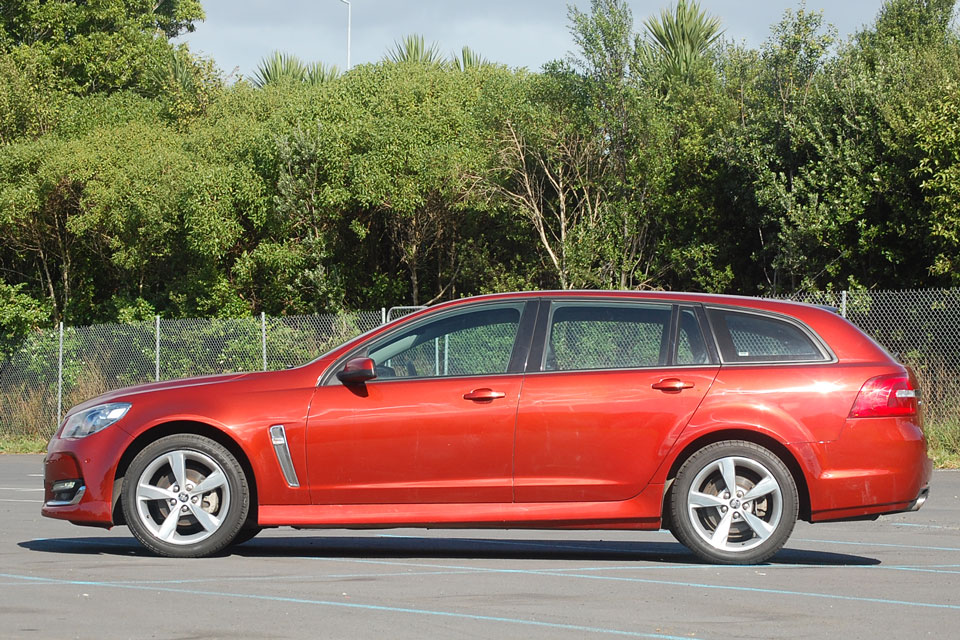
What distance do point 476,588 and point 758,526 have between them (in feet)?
6.11

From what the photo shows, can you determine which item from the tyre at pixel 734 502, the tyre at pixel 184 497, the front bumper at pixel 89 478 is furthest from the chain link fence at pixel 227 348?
the tyre at pixel 734 502

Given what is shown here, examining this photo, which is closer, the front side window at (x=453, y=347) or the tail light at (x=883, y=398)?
the tail light at (x=883, y=398)

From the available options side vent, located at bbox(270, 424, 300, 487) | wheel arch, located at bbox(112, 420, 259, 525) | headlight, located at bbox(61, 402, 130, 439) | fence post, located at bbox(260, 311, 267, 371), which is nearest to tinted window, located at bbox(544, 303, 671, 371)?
side vent, located at bbox(270, 424, 300, 487)

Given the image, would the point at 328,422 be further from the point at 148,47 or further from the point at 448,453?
the point at 148,47

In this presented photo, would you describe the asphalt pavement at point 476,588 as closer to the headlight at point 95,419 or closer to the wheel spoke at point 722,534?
the wheel spoke at point 722,534

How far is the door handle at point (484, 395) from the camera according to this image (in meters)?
7.65

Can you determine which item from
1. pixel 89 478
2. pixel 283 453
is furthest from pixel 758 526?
pixel 89 478

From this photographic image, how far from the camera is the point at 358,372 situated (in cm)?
765

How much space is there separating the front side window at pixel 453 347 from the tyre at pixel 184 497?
3.67ft

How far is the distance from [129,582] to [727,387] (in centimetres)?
353

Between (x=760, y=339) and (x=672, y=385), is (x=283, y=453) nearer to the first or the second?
(x=672, y=385)

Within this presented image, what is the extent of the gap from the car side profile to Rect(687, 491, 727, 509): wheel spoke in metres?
0.01

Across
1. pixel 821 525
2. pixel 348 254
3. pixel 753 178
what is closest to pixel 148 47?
pixel 348 254

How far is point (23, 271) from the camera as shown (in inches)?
1415
